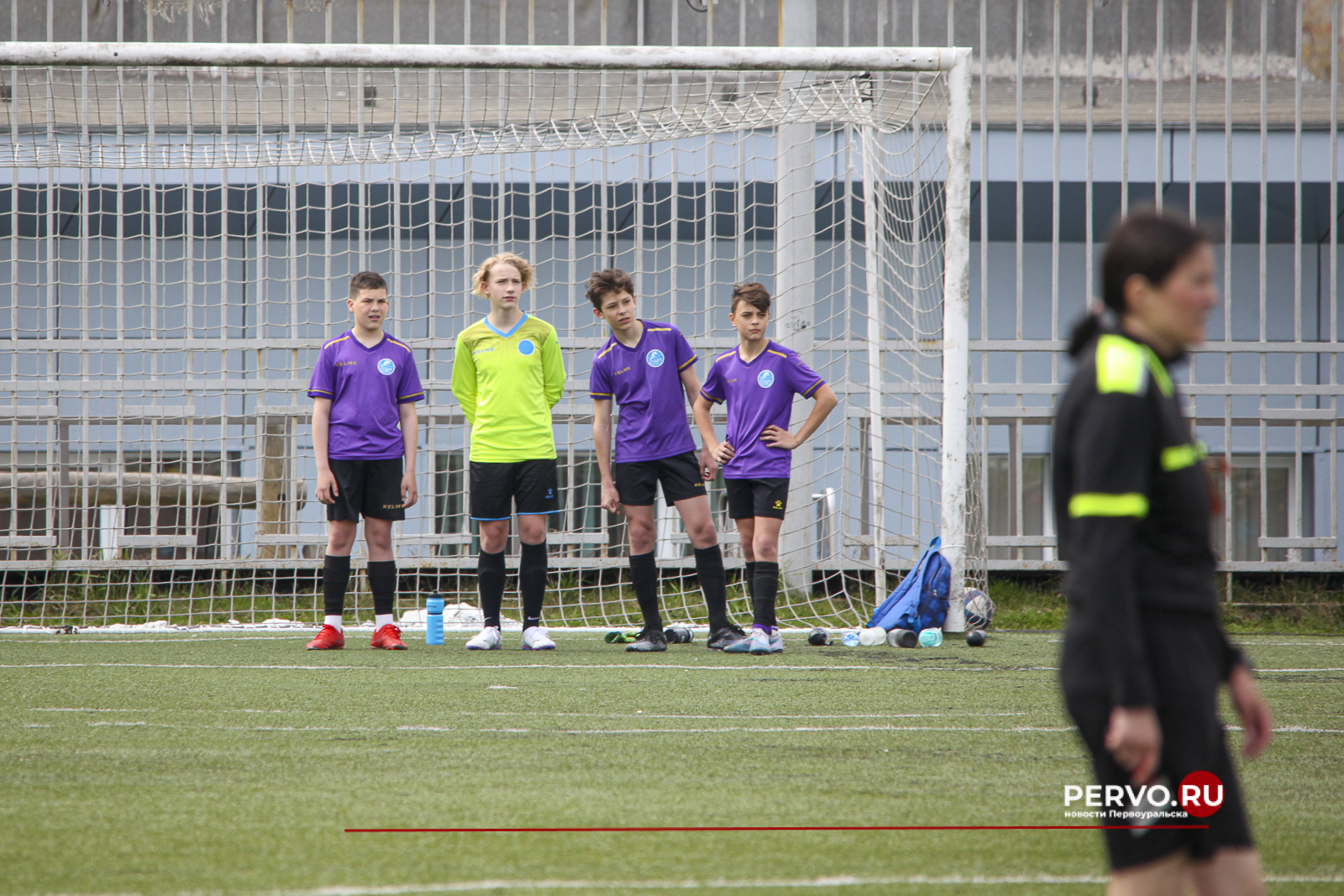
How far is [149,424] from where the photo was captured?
26.2 feet

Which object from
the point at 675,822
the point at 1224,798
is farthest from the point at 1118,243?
the point at 675,822

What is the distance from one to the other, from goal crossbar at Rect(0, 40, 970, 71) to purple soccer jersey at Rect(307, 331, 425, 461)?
5.54 ft

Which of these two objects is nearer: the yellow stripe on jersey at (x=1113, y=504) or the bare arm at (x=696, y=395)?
the yellow stripe on jersey at (x=1113, y=504)

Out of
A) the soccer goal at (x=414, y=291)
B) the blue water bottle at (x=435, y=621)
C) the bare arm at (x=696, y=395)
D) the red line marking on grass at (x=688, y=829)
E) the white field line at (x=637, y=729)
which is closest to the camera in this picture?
the red line marking on grass at (x=688, y=829)

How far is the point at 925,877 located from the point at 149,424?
7.27m

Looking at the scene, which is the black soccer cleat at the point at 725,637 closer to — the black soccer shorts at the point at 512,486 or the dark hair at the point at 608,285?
the black soccer shorts at the point at 512,486

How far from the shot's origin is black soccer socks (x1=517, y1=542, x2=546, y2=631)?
5.41m

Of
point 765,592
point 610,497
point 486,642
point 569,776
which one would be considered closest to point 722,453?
point 610,497

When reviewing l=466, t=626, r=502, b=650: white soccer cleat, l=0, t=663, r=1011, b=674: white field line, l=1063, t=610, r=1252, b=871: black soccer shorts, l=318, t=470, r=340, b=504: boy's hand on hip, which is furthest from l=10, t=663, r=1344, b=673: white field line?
l=1063, t=610, r=1252, b=871: black soccer shorts

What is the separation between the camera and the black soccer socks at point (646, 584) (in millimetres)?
5512

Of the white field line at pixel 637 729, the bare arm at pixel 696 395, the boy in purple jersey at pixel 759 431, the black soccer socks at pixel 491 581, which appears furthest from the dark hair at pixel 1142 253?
the black soccer socks at pixel 491 581

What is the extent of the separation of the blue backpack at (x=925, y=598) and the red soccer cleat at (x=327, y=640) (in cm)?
274

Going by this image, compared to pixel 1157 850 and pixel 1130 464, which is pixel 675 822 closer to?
pixel 1157 850

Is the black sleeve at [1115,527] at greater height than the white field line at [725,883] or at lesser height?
greater
